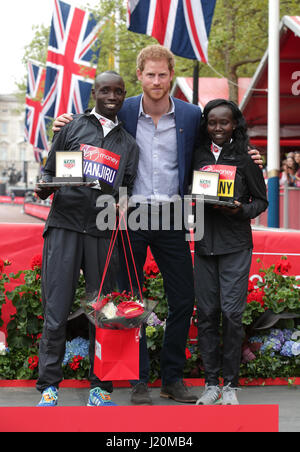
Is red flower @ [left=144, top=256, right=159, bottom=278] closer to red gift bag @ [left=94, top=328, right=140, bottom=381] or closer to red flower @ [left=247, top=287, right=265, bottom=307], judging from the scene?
red flower @ [left=247, top=287, right=265, bottom=307]

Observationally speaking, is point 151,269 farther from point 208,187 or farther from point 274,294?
point 208,187

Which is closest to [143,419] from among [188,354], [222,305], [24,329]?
[222,305]

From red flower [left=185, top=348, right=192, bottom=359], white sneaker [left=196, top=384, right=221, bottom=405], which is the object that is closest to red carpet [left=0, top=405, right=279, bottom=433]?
white sneaker [left=196, top=384, right=221, bottom=405]

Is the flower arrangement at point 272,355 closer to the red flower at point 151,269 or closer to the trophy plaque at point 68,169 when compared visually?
the red flower at point 151,269

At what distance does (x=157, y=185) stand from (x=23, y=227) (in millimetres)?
1588

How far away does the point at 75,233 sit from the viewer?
4.29m

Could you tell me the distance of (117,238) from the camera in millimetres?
4676

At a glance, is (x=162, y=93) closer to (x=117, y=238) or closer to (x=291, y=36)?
(x=117, y=238)

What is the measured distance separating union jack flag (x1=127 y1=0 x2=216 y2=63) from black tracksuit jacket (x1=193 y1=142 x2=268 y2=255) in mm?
8321

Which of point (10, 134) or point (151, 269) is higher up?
point (10, 134)

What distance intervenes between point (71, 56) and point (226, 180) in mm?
17009

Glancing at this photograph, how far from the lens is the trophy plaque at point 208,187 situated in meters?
4.36

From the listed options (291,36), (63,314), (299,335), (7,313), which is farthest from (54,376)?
(291,36)

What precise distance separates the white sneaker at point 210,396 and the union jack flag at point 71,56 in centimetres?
1659
